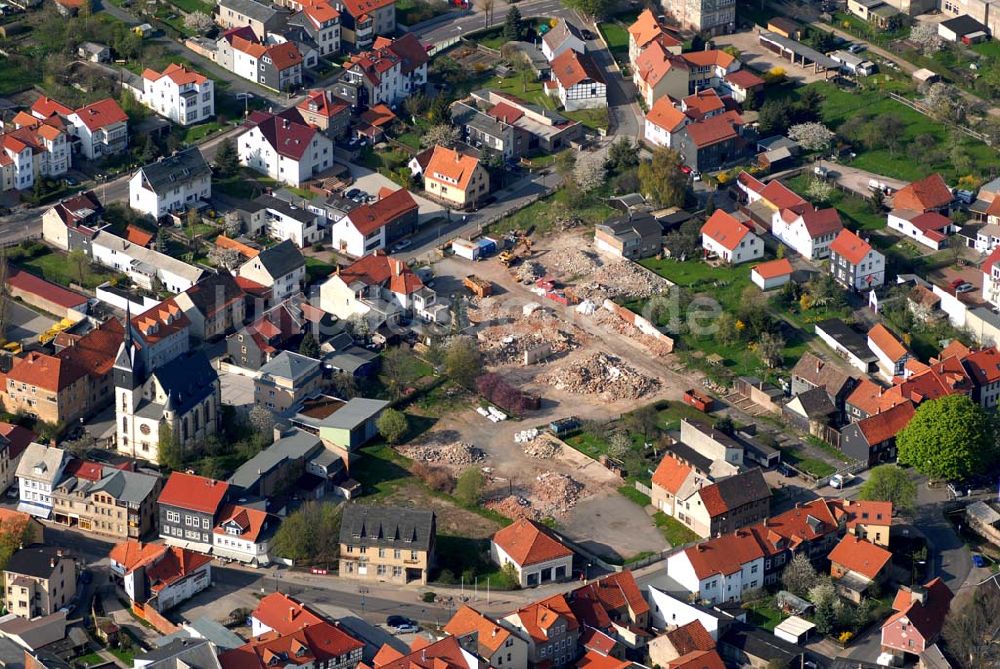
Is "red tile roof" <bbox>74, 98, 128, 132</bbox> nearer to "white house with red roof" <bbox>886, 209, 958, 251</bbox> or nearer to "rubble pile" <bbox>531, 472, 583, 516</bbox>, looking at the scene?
"rubble pile" <bbox>531, 472, 583, 516</bbox>

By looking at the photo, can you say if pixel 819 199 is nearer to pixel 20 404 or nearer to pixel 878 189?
pixel 878 189

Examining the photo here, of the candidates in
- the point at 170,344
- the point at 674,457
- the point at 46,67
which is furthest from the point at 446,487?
the point at 46,67

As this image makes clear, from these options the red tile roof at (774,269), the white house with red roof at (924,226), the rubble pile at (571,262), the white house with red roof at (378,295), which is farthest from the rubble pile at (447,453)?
the white house with red roof at (924,226)

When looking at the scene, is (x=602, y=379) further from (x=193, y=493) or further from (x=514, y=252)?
(x=193, y=493)

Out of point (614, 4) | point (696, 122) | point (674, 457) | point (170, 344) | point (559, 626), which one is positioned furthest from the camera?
point (614, 4)

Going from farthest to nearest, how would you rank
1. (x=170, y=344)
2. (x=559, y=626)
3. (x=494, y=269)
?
(x=494, y=269)
(x=170, y=344)
(x=559, y=626)
